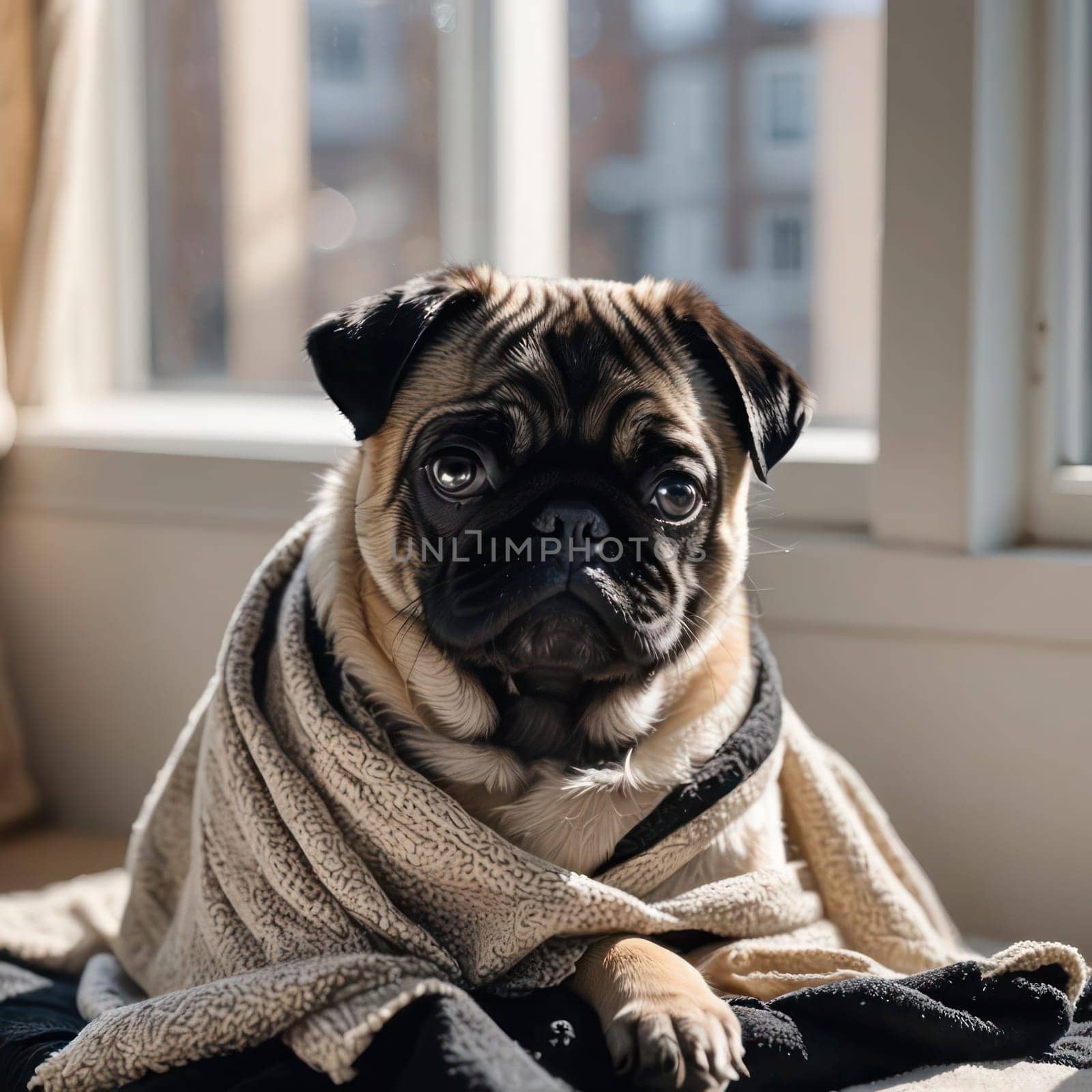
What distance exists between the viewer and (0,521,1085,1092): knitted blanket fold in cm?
119

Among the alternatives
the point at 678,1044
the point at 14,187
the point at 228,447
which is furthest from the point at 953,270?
the point at 14,187

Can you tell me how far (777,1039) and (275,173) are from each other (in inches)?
80.2

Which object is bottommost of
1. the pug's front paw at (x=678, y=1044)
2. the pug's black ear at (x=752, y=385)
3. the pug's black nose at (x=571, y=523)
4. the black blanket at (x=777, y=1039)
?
the black blanket at (x=777, y=1039)

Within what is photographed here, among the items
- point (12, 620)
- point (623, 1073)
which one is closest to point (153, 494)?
point (12, 620)

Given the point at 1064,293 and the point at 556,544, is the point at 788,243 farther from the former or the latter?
the point at 556,544

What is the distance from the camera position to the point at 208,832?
4.62 ft

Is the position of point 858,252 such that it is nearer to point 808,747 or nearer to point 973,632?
point 973,632

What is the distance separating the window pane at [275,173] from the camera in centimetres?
244

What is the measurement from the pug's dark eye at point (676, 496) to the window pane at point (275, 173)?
3.94ft

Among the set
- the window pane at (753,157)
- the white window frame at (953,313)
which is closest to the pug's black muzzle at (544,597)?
the white window frame at (953,313)

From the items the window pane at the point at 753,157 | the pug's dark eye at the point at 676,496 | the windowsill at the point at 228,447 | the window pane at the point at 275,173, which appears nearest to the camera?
the pug's dark eye at the point at 676,496

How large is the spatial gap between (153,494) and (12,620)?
1.47 ft

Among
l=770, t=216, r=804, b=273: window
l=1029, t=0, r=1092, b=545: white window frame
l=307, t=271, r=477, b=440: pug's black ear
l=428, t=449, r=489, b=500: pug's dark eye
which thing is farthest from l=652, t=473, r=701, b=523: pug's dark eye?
l=770, t=216, r=804, b=273: window

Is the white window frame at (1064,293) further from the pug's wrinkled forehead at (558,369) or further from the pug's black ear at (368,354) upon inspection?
the pug's black ear at (368,354)
